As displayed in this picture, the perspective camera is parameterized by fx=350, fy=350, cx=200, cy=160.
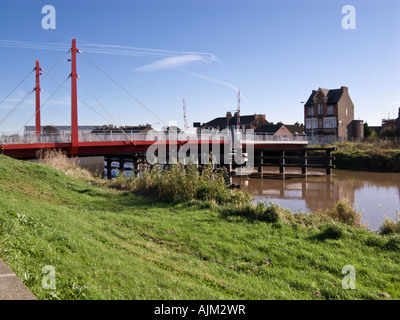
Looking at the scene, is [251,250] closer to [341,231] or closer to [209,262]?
[209,262]

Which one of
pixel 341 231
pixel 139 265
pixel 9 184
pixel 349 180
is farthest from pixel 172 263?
pixel 349 180

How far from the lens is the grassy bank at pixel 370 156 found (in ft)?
131

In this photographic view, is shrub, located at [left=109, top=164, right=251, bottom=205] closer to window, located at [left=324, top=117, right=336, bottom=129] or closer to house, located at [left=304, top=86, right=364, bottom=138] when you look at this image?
house, located at [left=304, top=86, right=364, bottom=138]

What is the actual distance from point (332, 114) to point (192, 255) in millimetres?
57232

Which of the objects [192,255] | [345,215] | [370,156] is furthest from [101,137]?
[370,156]

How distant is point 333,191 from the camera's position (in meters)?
27.6

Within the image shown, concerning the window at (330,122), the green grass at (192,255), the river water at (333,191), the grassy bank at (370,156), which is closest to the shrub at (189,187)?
the green grass at (192,255)

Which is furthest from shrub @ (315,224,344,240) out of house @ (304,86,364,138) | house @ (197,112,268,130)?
house @ (197,112,268,130)

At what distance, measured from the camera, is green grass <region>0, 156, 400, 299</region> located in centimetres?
467

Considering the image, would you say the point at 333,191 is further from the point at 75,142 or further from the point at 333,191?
the point at 75,142

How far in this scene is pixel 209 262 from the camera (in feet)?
21.0

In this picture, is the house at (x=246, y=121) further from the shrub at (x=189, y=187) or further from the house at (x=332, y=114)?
the shrub at (x=189, y=187)

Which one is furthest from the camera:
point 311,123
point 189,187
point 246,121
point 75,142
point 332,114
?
point 246,121

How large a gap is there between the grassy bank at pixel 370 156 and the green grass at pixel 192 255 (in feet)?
117
